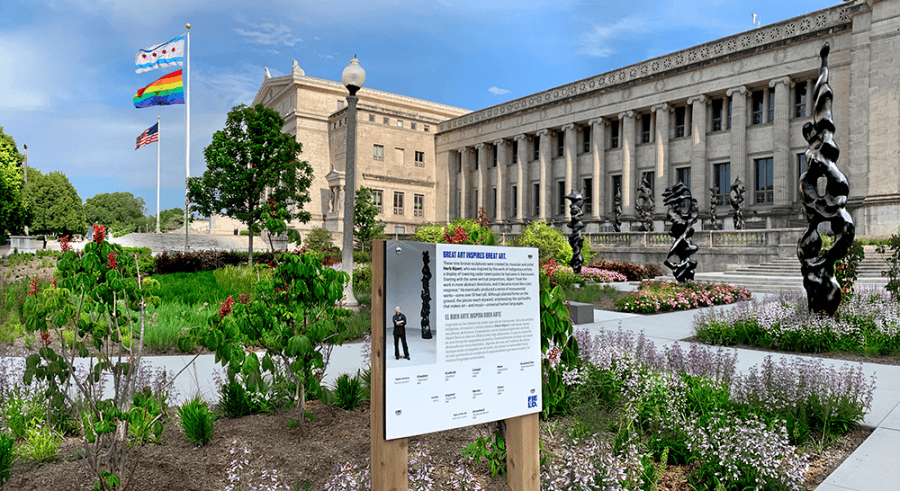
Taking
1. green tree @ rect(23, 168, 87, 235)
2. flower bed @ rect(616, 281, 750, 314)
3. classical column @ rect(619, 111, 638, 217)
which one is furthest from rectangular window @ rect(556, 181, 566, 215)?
green tree @ rect(23, 168, 87, 235)

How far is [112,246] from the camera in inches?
162

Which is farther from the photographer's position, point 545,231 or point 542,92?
point 542,92

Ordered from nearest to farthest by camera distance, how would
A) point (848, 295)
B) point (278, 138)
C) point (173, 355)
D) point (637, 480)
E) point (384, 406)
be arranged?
point (384, 406) < point (637, 480) < point (173, 355) < point (848, 295) < point (278, 138)

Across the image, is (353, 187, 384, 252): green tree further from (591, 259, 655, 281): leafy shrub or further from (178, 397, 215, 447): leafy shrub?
(178, 397, 215, 447): leafy shrub

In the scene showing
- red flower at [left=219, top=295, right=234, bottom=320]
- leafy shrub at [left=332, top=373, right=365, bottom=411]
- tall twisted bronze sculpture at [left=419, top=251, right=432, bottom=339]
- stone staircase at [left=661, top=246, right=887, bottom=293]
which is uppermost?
tall twisted bronze sculpture at [left=419, top=251, right=432, bottom=339]

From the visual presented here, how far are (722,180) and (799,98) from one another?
6.71m

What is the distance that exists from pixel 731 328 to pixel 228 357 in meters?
9.50

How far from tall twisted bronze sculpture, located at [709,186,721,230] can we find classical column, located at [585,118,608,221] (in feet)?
29.3

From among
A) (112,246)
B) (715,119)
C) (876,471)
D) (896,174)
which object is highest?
(715,119)

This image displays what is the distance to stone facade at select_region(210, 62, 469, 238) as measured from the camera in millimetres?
54688

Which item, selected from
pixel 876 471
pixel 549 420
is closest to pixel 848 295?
pixel 876 471

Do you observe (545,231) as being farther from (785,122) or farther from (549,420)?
(549,420)

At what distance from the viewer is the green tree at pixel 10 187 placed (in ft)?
156

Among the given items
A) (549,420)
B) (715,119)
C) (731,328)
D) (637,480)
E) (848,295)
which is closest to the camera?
(637,480)
